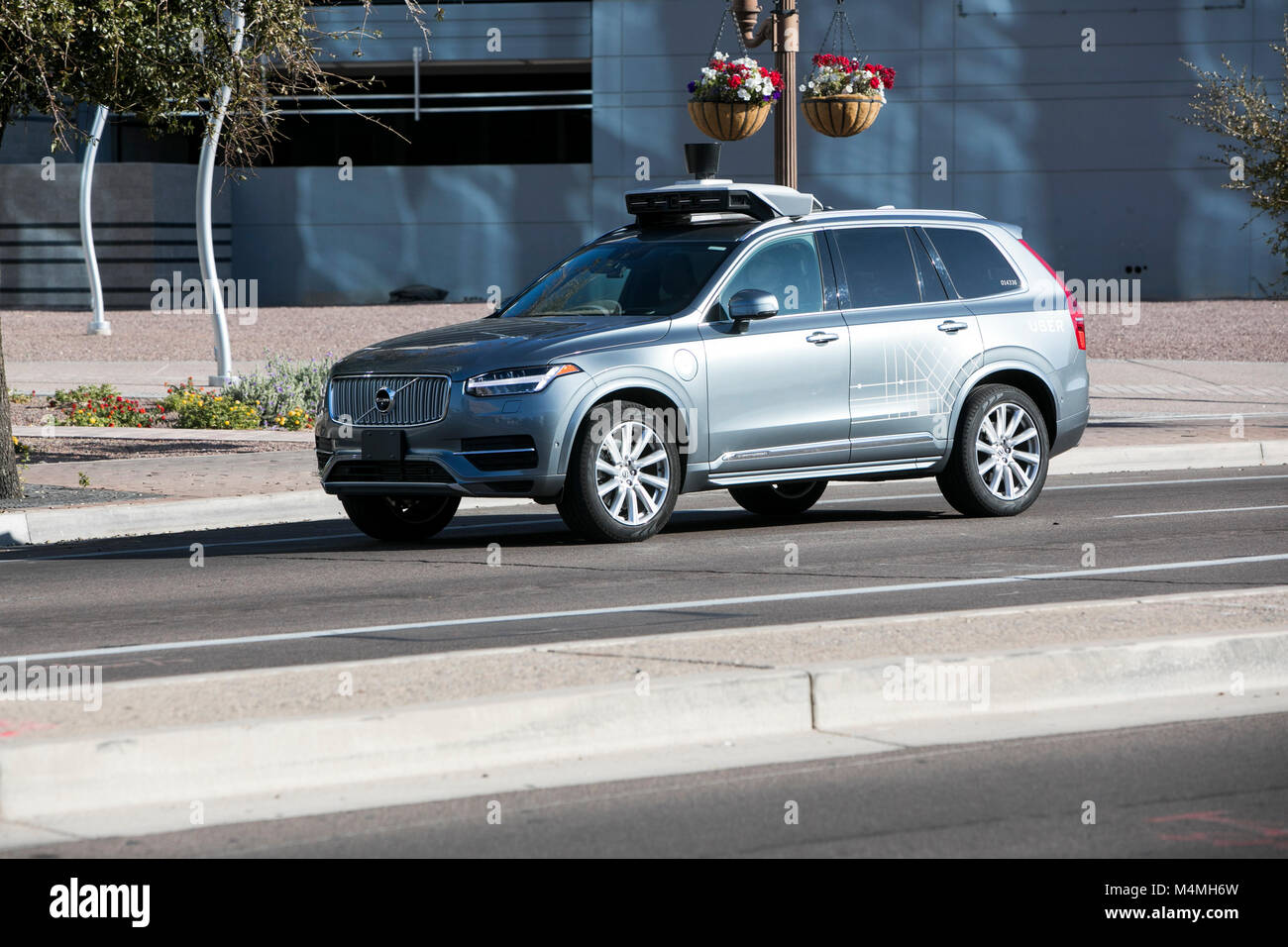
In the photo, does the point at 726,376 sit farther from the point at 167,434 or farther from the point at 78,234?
the point at 78,234

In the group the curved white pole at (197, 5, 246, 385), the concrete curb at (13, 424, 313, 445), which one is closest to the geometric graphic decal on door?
the concrete curb at (13, 424, 313, 445)

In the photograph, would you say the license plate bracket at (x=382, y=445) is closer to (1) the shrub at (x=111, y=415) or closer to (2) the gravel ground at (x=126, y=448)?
(2) the gravel ground at (x=126, y=448)

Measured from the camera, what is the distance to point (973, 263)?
1250cm

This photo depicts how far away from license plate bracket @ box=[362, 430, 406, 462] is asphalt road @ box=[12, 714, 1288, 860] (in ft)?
17.1

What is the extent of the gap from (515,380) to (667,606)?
2280 millimetres

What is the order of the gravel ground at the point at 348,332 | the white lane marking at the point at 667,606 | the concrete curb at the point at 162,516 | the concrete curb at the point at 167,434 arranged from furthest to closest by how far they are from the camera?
the gravel ground at the point at 348,332 → the concrete curb at the point at 167,434 → the concrete curb at the point at 162,516 → the white lane marking at the point at 667,606

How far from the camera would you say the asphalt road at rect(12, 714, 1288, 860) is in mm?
5250

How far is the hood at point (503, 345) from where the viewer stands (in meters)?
10.8

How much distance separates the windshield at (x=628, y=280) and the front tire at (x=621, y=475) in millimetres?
815

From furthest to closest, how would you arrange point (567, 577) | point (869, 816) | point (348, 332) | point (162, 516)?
point (348, 332) → point (162, 516) → point (567, 577) → point (869, 816)

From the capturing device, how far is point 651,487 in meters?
11.2

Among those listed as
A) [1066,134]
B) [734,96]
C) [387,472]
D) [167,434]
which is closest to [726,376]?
[387,472]

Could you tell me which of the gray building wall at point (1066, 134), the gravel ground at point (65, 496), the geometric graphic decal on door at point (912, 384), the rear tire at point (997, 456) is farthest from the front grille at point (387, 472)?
the gray building wall at point (1066, 134)

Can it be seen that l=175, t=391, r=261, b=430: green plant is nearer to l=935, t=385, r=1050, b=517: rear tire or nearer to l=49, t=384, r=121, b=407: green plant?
l=49, t=384, r=121, b=407: green plant
